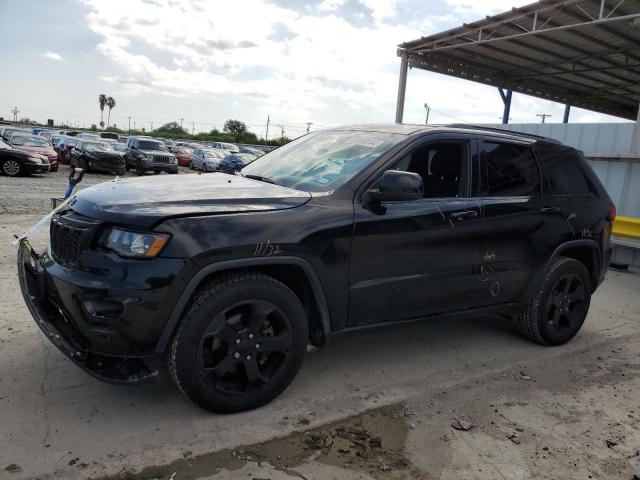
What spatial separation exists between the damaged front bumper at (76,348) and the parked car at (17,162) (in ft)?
54.0

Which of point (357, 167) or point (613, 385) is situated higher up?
point (357, 167)

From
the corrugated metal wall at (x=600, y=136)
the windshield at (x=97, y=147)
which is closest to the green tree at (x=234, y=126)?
the windshield at (x=97, y=147)

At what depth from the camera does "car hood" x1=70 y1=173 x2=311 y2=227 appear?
2758 mm

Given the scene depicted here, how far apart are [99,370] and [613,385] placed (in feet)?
12.0

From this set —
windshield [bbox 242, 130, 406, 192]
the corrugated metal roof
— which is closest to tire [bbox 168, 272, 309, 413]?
windshield [bbox 242, 130, 406, 192]

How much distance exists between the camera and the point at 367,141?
12.3 feet

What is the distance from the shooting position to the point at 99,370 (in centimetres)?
275

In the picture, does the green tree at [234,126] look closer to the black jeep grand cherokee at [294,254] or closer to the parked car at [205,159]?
the parked car at [205,159]

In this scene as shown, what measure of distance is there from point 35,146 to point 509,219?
67.3 feet

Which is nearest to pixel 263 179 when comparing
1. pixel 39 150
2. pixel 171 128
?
pixel 39 150

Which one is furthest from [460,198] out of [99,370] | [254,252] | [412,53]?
[412,53]

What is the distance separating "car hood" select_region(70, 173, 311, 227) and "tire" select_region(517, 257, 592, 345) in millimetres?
2461

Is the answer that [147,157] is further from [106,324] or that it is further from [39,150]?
[106,324]

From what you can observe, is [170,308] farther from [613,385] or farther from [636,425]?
[613,385]
